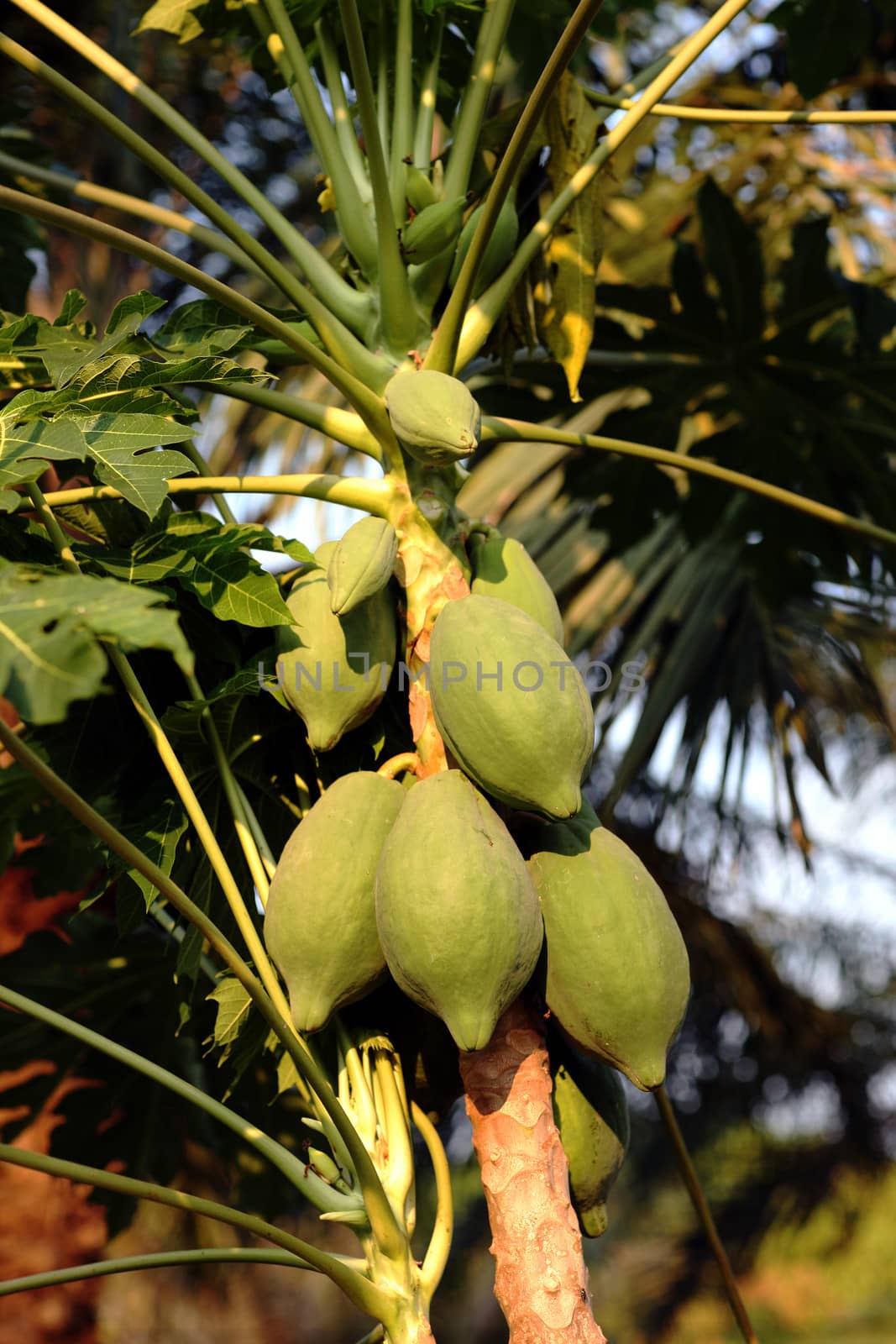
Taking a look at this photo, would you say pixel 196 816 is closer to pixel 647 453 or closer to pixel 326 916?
pixel 326 916

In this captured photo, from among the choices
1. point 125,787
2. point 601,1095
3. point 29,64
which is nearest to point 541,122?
point 29,64

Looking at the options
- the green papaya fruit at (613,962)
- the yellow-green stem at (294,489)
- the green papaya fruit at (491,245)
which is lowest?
the green papaya fruit at (613,962)

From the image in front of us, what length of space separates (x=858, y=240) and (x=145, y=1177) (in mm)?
3619

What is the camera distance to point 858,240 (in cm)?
416

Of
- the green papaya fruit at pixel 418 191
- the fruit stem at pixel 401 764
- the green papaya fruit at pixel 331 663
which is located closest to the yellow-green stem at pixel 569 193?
the green papaya fruit at pixel 418 191

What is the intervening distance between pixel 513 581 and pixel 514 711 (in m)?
0.25

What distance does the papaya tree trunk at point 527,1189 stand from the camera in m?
0.98

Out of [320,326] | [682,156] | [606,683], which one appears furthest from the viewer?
[682,156]

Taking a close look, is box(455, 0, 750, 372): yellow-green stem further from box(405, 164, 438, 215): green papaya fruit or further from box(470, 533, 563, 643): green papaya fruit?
box(470, 533, 563, 643): green papaya fruit

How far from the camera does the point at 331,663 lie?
1158 mm

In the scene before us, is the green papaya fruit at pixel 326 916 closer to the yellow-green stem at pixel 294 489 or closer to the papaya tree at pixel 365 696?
the papaya tree at pixel 365 696

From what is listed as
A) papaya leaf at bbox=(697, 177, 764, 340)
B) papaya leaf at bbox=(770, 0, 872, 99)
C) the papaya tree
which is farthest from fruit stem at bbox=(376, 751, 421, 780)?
papaya leaf at bbox=(770, 0, 872, 99)

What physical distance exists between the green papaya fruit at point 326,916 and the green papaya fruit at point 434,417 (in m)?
0.34

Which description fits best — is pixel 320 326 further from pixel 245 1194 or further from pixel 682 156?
pixel 682 156
